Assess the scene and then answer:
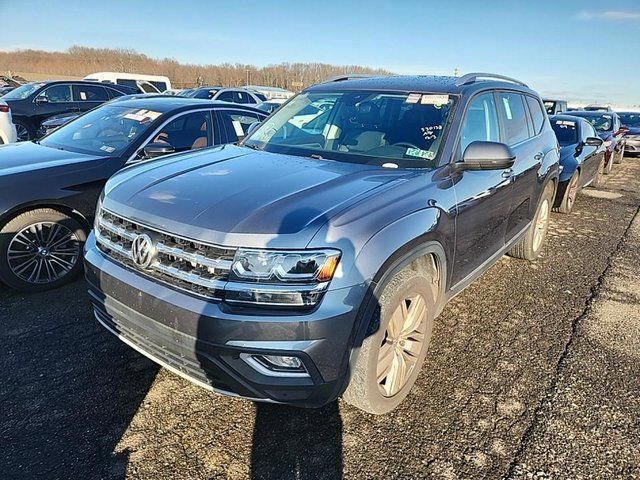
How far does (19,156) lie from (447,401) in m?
4.28

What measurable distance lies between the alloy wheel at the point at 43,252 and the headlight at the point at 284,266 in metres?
2.79

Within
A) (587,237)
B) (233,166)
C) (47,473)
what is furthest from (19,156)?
(587,237)

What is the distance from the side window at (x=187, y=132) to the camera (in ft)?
15.9

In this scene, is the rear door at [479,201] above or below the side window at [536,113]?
below

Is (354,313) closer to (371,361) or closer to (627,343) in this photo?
(371,361)

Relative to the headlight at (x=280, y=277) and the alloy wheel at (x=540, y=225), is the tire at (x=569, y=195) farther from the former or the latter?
the headlight at (x=280, y=277)

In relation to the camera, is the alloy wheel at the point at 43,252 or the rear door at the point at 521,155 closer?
the alloy wheel at the point at 43,252

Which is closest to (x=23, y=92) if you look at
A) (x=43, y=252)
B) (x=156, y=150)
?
(x=156, y=150)

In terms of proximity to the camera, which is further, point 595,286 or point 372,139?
point 595,286

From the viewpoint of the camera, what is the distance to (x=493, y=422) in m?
2.61

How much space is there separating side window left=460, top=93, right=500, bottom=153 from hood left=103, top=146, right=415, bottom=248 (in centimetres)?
72

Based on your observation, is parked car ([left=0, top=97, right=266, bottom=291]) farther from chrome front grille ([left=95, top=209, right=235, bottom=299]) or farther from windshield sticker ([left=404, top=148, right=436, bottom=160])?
windshield sticker ([left=404, top=148, right=436, bottom=160])

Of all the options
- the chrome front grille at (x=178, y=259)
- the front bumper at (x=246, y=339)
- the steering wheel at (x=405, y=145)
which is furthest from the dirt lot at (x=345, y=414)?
the steering wheel at (x=405, y=145)

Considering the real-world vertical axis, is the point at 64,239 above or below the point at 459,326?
above
